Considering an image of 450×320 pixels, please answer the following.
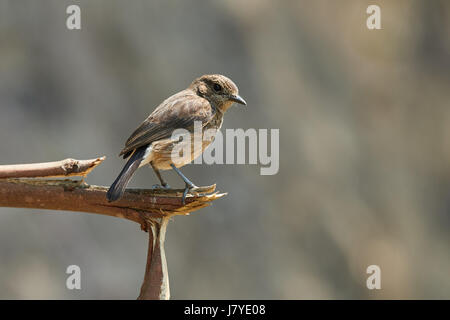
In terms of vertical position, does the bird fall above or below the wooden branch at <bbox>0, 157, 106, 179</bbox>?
above

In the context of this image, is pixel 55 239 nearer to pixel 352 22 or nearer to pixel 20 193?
pixel 20 193

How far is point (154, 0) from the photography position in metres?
7.27

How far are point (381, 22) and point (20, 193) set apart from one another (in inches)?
285

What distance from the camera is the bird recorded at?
3.24 meters

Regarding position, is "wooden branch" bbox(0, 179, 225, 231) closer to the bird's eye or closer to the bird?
the bird

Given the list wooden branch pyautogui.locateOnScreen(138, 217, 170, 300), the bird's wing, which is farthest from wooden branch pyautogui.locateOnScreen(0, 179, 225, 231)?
the bird's wing

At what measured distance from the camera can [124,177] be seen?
289 centimetres

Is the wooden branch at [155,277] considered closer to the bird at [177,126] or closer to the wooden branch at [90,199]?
the wooden branch at [90,199]

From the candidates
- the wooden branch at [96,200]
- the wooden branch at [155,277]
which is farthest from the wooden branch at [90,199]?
the wooden branch at [155,277]

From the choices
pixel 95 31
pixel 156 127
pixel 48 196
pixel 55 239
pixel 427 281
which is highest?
pixel 95 31

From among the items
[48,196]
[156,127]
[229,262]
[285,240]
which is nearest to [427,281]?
[285,240]

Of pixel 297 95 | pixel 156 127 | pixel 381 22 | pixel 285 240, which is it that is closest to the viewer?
pixel 156 127

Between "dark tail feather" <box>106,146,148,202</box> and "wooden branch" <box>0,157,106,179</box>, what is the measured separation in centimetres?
14

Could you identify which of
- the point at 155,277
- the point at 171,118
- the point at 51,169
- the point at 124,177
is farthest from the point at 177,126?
the point at 155,277
